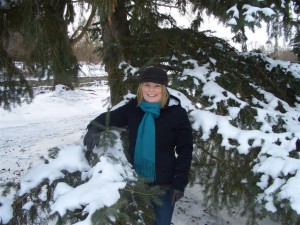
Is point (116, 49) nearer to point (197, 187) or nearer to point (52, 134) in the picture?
point (197, 187)

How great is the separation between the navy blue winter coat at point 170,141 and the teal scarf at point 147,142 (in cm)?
4

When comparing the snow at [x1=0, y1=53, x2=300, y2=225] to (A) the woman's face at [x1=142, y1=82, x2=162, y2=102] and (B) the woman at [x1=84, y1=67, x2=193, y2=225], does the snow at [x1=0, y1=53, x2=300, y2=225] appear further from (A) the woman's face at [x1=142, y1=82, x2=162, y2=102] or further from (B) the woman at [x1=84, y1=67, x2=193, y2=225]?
(A) the woman's face at [x1=142, y1=82, x2=162, y2=102]

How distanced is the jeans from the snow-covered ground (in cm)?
79

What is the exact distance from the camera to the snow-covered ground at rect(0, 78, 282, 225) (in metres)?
5.01

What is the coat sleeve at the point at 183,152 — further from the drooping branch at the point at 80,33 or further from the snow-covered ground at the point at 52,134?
the drooping branch at the point at 80,33

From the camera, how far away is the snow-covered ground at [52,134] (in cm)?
501

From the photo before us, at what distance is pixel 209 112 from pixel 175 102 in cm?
55

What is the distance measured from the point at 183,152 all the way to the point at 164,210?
509mm

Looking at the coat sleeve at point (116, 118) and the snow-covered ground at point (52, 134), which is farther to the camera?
the snow-covered ground at point (52, 134)

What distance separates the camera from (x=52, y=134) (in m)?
10.6

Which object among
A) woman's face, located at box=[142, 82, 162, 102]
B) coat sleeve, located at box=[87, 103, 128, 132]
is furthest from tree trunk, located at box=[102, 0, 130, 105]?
woman's face, located at box=[142, 82, 162, 102]

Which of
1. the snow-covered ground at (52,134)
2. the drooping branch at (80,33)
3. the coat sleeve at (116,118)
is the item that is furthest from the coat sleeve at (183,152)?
the drooping branch at (80,33)

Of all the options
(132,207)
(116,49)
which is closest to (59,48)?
(116,49)

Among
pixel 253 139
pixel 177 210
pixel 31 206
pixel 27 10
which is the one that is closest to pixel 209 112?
pixel 253 139
